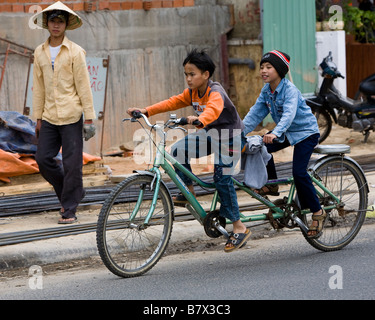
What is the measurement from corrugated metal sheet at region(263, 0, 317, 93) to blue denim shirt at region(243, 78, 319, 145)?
6.78 meters

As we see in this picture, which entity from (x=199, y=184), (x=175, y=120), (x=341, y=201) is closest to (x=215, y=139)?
(x=199, y=184)

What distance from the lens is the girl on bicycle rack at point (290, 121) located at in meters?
6.19

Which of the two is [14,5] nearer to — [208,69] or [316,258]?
[208,69]

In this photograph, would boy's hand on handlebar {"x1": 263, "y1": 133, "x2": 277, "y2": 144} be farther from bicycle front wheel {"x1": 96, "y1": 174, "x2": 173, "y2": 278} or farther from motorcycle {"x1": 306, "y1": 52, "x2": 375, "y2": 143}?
motorcycle {"x1": 306, "y1": 52, "x2": 375, "y2": 143}

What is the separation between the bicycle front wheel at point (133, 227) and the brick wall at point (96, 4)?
590 centimetres

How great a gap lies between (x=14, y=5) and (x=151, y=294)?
6.67m

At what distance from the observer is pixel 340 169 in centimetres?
670

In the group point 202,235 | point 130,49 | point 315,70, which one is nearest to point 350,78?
point 315,70

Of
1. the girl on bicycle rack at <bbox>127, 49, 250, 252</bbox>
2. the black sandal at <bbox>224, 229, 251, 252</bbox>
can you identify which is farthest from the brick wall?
the black sandal at <bbox>224, 229, 251, 252</bbox>

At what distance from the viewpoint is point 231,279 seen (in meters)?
5.73

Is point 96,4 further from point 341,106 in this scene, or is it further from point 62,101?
point 62,101

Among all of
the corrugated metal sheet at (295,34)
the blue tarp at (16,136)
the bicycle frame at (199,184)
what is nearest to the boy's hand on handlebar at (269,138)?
the bicycle frame at (199,184)

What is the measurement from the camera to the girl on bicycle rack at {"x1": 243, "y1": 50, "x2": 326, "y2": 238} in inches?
244
